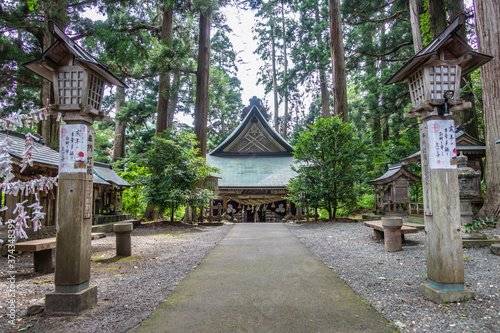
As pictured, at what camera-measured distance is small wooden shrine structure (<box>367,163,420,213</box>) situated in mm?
10902

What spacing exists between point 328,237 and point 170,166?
241 inches

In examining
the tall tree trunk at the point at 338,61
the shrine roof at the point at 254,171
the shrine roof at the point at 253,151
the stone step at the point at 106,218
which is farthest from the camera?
the shrine roof at the point at 253,151

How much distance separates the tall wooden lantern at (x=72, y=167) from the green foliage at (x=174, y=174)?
7276 millimetres

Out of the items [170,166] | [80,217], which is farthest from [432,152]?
[170,166]

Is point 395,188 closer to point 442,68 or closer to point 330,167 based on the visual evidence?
point 330,167

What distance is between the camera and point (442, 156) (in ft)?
11.1

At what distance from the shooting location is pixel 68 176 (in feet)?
10.8

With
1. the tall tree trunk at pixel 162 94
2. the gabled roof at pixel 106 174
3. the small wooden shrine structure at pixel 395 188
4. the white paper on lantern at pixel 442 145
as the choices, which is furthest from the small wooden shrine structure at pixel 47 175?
the small wooden shrine structure at pixel 395 188

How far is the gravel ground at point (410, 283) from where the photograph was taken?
9.06ft

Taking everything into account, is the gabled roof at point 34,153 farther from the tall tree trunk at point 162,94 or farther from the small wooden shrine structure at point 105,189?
the tall tree trunk at point 162,94

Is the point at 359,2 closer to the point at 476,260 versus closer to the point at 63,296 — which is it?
the point at 476,260

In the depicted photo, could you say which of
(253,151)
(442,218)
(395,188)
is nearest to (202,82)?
(253,151)

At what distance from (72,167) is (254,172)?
1437cm

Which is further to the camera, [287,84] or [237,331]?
[287,84]
